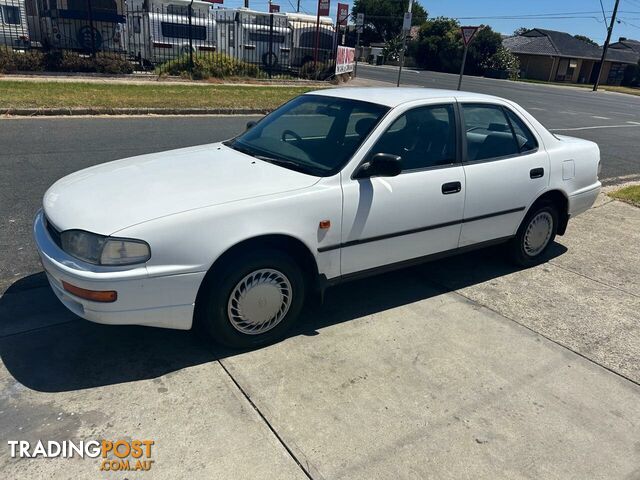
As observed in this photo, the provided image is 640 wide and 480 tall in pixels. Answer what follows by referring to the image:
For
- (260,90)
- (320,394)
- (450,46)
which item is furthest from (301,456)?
(450,46)

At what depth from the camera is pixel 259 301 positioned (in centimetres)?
329

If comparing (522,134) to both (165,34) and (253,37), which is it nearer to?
(165,34)

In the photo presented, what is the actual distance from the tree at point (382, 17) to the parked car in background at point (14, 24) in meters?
67.3

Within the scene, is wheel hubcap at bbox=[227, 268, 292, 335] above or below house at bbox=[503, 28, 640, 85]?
below

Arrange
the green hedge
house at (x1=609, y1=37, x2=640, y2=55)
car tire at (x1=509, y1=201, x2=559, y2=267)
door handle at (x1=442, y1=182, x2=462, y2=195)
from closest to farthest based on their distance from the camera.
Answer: door handle at (x1=442, y1=182, x2=462, y2=195)
car tire at (x1=509, y1=201, x2=559, y2=267)
the green hedge
house at (x1=609, y1=37, x2=640, y2=55)

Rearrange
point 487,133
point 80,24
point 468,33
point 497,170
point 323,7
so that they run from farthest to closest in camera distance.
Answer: point 323,7 < point 80,24 < point 468,33 < point 487,133 < point 497,170

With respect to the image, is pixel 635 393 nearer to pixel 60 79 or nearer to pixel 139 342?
pixel 139 342

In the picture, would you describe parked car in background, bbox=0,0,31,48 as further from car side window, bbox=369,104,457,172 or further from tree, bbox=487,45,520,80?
tree, bbox=487,45,520,80

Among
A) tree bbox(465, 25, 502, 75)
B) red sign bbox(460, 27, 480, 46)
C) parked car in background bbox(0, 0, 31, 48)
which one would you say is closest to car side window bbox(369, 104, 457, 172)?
red sign bbox(460, 27, 480, 46)

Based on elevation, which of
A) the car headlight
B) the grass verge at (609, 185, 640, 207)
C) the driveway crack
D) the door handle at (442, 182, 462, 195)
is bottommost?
the driveway crack

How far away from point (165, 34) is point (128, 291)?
20.2 metres

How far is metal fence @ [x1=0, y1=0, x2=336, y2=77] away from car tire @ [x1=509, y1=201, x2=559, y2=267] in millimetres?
16295

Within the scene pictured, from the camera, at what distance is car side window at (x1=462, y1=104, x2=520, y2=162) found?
168 inches

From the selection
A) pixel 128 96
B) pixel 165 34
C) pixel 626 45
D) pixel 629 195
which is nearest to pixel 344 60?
pixel 165 34
